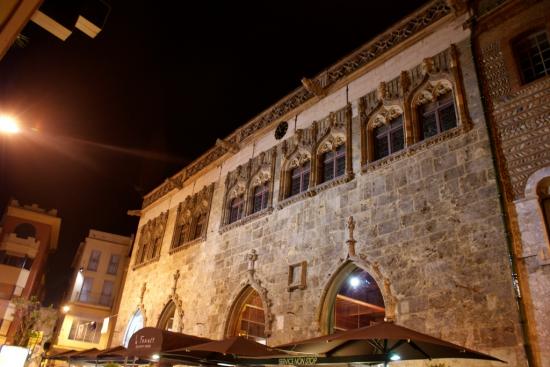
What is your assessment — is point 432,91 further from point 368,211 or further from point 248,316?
point 248,316

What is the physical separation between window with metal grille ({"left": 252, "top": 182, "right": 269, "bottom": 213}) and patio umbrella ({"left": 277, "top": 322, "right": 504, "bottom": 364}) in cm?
722

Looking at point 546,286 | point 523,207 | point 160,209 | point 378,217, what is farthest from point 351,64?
point 160,209

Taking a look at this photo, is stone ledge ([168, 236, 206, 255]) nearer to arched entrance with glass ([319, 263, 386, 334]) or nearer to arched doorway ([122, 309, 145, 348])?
arched doorway ([122, 309, 145, 348])

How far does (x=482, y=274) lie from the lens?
7.05 metres

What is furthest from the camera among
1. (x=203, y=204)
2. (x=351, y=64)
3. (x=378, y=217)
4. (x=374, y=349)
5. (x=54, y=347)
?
(x=54, y=347)

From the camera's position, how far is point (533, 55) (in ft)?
26.9

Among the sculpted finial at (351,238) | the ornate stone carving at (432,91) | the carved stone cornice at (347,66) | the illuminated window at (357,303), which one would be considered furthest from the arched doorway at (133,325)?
the ornate stone carving at (432,91)

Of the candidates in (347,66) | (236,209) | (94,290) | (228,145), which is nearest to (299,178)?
(236,209)

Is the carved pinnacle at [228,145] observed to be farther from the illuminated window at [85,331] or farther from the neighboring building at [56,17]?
the illuminated window at [85,331]

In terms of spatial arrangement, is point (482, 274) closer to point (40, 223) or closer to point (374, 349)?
point (374, 349)

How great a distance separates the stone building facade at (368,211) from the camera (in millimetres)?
7410

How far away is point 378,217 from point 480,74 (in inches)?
146

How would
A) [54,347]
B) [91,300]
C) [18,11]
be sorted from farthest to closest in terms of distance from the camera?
[91,300]
[54,347]
[18,11]

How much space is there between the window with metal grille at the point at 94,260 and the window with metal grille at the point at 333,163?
98.0 feet
